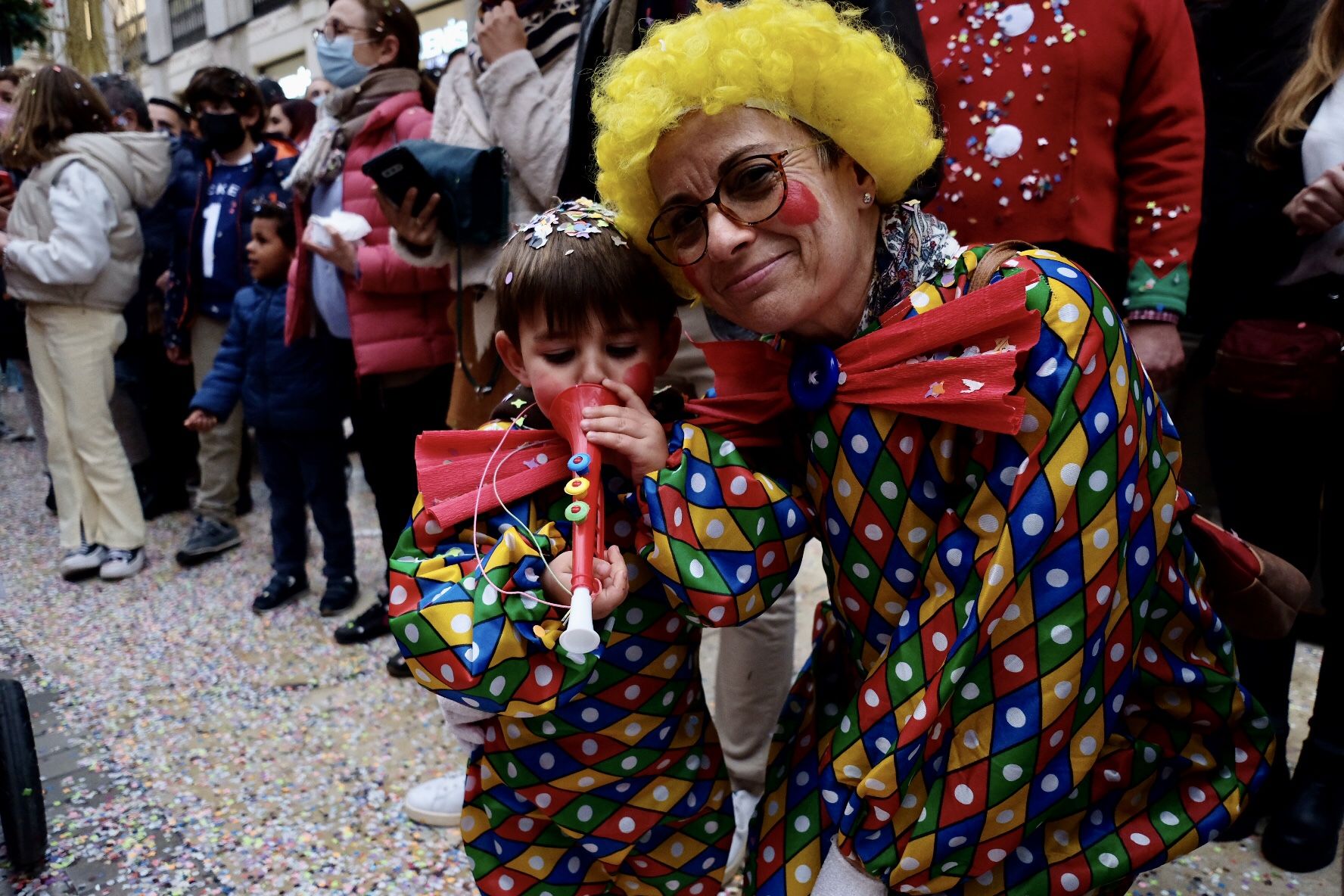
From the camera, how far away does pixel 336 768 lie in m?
2.30

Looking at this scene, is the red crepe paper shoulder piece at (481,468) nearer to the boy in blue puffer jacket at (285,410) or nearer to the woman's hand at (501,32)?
the woman's hand at (501,32)

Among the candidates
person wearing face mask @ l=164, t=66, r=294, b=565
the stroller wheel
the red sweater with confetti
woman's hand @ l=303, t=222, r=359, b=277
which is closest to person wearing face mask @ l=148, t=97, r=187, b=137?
person wearing face mask @ l=164, t=66, r=294, b=565

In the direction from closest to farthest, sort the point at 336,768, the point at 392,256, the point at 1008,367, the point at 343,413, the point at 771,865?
the point at 1008,367 < the point at 771,865 < the point at 336,768 < the point at 392,256 < the point at 343,413

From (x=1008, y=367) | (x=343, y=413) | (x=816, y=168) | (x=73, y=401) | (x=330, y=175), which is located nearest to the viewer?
(x=1008, y=367)

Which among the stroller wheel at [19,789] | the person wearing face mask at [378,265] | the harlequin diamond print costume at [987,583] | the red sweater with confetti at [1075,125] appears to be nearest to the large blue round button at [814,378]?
→ the harlequin diamond print costume at [987,583]

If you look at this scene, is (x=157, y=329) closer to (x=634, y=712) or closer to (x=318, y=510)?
(x=318, y=510)

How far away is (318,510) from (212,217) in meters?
1.41

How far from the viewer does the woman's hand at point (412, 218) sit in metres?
2.18

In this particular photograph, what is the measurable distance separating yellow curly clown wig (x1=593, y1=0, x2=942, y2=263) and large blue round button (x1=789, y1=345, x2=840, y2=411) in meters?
0.23

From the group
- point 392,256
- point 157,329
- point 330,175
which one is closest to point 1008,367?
point 392,256

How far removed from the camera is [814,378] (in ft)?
3.63

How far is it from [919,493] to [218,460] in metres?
3.89

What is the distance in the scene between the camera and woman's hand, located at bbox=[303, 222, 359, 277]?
2484mm

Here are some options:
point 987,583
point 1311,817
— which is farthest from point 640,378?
point 1311,817
